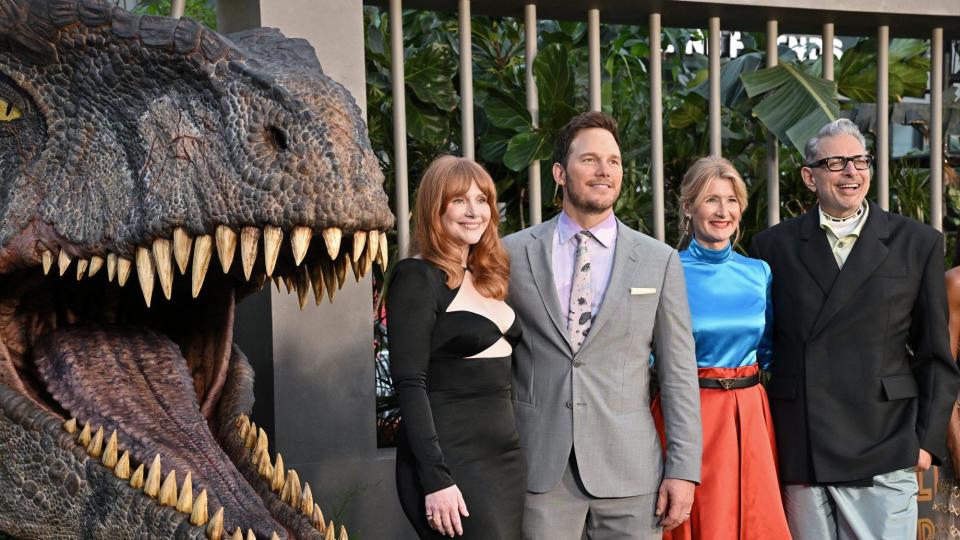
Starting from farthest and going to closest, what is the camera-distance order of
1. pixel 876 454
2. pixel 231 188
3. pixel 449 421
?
pixel 876 454 → pixel 449 421 → pixel 231 188

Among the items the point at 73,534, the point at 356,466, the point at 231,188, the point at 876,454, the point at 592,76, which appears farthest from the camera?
the point at 592,76

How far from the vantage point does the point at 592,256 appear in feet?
11.8

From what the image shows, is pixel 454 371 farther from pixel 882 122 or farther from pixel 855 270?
pixel 882 122

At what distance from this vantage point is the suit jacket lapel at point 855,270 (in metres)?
3.84

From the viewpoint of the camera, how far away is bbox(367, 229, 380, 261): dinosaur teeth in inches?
99.7

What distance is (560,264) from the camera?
362 cm

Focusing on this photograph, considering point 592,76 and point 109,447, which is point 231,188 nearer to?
point 109,447

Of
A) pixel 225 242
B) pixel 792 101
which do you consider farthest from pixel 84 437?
pixel 792 101

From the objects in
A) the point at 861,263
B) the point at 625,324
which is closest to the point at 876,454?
the point at 861,263

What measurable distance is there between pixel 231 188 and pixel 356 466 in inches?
109

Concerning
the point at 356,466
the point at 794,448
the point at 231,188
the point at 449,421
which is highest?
the point at 231,188

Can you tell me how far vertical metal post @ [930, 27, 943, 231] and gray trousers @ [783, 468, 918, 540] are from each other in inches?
103

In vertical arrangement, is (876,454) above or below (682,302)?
below

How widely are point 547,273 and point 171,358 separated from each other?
1191mm
